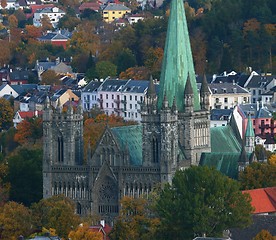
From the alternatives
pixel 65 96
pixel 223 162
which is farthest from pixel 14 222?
pixel 65 96

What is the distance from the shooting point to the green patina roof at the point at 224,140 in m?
137

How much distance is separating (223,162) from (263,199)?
7.45 metres

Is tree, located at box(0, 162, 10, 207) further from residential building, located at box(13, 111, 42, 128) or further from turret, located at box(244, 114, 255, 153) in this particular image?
residential building, located at box(13, 111, 42, 128)

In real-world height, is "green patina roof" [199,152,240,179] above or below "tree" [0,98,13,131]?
below

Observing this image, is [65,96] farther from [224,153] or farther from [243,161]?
[243,161]

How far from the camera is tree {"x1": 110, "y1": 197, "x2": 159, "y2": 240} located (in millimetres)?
117625

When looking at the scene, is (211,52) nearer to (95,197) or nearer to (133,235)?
(95,197)

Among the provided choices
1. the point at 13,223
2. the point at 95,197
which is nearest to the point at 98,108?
the point at 95,197

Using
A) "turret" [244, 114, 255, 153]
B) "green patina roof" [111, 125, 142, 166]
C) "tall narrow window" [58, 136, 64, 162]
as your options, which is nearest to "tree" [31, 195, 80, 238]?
"green patina roof" [111, 125, 142, 166]

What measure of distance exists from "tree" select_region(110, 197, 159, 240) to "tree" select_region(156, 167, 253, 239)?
3.33 ft

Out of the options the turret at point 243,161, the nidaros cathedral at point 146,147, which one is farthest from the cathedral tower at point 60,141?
the turret at point 243,161

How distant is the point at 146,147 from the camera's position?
130 metres

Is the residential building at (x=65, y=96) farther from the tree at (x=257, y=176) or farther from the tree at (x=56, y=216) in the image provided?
the tree at (x=56, y=216)

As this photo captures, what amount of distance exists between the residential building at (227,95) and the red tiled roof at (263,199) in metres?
55.9
